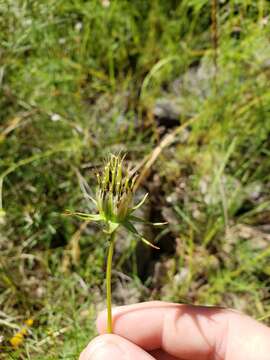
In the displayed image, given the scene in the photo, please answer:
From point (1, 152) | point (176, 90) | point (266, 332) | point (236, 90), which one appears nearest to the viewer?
point (266, 332)

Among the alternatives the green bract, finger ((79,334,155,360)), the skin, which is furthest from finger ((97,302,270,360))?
the green bract

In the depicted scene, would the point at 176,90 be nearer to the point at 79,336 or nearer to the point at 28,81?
the point at 28,81

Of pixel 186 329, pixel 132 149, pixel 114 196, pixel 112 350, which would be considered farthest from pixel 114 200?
pixel 132 149

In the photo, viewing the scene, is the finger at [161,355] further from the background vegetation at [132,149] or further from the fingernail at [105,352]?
the fingernail at [105,352]

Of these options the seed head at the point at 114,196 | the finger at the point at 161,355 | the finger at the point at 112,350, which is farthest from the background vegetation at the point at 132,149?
the seed head at the point at 114,196

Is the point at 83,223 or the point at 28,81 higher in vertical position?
the point at 28,81

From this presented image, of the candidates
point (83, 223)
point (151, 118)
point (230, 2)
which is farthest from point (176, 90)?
point (83, 223)
